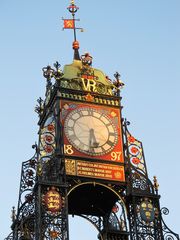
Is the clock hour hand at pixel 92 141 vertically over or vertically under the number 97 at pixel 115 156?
over

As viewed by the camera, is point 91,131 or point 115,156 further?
point 91,131

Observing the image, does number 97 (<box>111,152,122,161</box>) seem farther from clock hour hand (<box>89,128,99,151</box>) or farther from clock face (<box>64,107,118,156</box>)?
clock hour hand (<box>89,128,99,151</box>)

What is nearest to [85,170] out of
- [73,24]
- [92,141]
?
[92,141]

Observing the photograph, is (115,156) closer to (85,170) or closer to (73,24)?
(85,170)

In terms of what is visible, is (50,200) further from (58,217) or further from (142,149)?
(142,149)

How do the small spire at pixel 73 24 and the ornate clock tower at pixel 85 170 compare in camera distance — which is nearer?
the ornate clock tower at pixel 85 170

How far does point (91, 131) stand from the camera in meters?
22.7

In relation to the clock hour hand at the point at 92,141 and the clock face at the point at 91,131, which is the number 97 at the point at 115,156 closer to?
the clock face at the point at 91,131

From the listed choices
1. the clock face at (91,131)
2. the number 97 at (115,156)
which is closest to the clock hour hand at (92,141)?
the clock face at (91,131)

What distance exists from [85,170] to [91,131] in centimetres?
136

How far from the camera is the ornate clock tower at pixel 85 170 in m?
21.2

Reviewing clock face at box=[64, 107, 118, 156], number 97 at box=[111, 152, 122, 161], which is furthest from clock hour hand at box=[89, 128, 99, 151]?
number 97 at box=[111, 152, 122, 161]

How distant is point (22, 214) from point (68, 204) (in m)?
1.38

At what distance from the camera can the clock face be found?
2228cm
